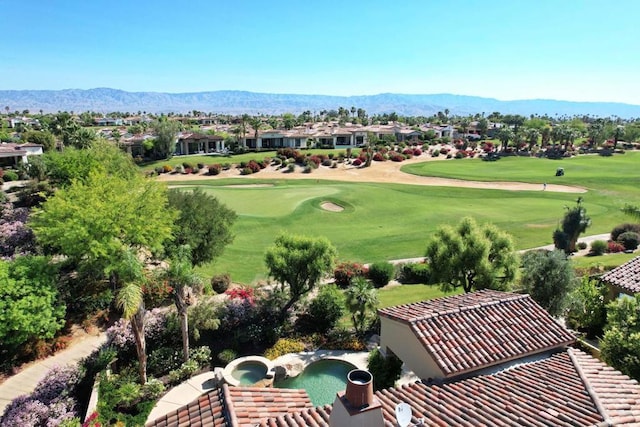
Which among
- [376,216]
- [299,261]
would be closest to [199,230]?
[299,261]

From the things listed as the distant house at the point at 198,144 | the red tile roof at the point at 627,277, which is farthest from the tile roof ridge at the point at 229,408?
the distant house at the point at 198,144

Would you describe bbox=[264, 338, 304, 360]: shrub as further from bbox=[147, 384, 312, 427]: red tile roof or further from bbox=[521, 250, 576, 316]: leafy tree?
bbox=[521, 250, 576, 316]: leafy tree

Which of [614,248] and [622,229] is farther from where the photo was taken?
[622,229]

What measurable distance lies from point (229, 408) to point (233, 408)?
0.20 m

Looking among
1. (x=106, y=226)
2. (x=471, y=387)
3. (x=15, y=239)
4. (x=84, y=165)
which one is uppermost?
(x=106, y=226)

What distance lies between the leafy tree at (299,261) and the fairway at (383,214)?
4.88m

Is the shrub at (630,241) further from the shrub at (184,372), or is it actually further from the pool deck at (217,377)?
the shrub at (184,372)

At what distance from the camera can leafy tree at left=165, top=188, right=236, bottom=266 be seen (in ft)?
85.9

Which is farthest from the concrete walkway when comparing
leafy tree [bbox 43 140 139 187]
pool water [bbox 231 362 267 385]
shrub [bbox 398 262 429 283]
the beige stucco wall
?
leafy tree [bbox 43 140 139 187]

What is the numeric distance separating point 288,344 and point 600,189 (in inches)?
2367

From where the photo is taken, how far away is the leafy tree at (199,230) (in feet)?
85.9

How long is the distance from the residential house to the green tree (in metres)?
9.72

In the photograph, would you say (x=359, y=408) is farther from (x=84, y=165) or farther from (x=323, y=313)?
(x=84, y=165)

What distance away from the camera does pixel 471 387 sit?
39.1 feet
